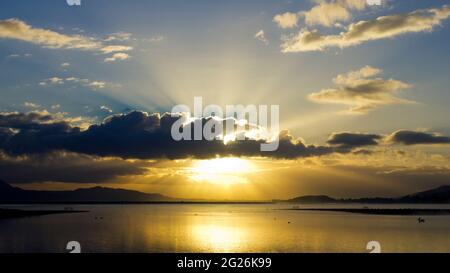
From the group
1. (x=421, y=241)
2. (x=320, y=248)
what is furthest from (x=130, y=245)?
(x=421, y=241)

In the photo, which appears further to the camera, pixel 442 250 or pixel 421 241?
pixel 421 241

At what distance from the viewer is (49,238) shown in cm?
7738
